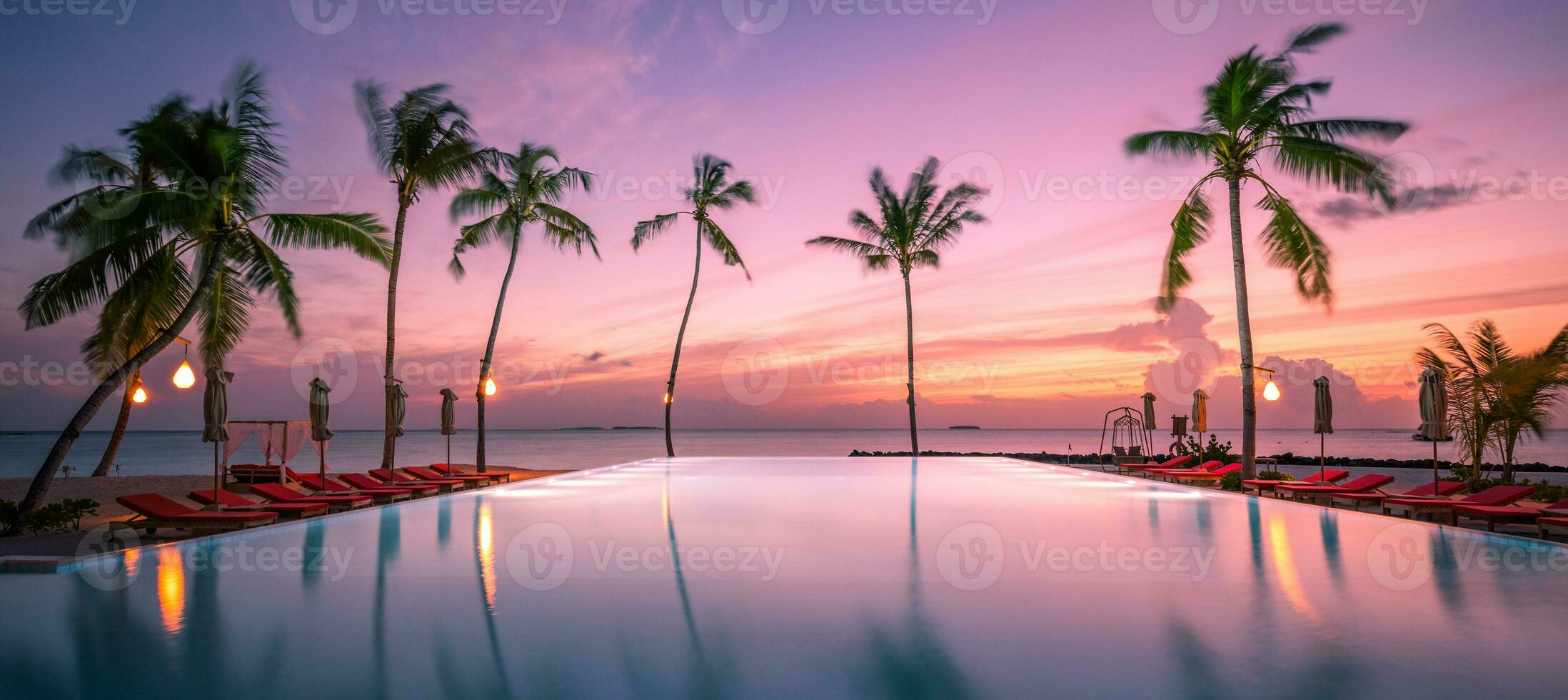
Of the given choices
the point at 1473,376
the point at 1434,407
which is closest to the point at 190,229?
the point at 1434,407

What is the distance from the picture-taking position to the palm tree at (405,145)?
15109 millimetres

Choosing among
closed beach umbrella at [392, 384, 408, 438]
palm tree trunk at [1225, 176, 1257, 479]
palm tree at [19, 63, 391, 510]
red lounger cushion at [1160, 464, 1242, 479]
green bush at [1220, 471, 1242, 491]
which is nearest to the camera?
palm tree at [19, 63, 391, 510]

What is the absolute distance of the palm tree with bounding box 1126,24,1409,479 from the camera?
12883mm

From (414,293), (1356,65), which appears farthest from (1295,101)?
(414,293)

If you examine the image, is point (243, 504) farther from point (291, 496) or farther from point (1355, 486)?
point (1355, 486)

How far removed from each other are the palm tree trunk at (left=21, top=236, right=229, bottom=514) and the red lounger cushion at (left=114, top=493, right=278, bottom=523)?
84 cm

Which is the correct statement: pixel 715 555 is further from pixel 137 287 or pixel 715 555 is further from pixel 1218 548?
pixel 137 287

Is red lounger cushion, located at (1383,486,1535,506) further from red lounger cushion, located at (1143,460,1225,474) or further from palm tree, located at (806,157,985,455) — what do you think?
palm tree, located at (806,157,985,455)

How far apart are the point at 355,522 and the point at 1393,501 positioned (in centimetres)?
1200

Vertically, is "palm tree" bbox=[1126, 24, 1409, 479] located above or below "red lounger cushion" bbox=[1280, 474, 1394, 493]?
above

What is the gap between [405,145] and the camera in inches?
596

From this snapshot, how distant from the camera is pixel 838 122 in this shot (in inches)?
854

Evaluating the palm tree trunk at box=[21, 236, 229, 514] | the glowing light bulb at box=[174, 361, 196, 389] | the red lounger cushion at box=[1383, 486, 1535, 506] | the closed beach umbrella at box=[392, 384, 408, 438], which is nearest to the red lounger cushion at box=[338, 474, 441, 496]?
the glowing light bulb at box=[174, 361, 196, 389]

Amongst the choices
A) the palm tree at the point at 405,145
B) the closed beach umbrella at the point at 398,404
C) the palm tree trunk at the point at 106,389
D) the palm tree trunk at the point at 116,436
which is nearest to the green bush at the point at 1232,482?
the closed beach umbrella at the point at 398,404
